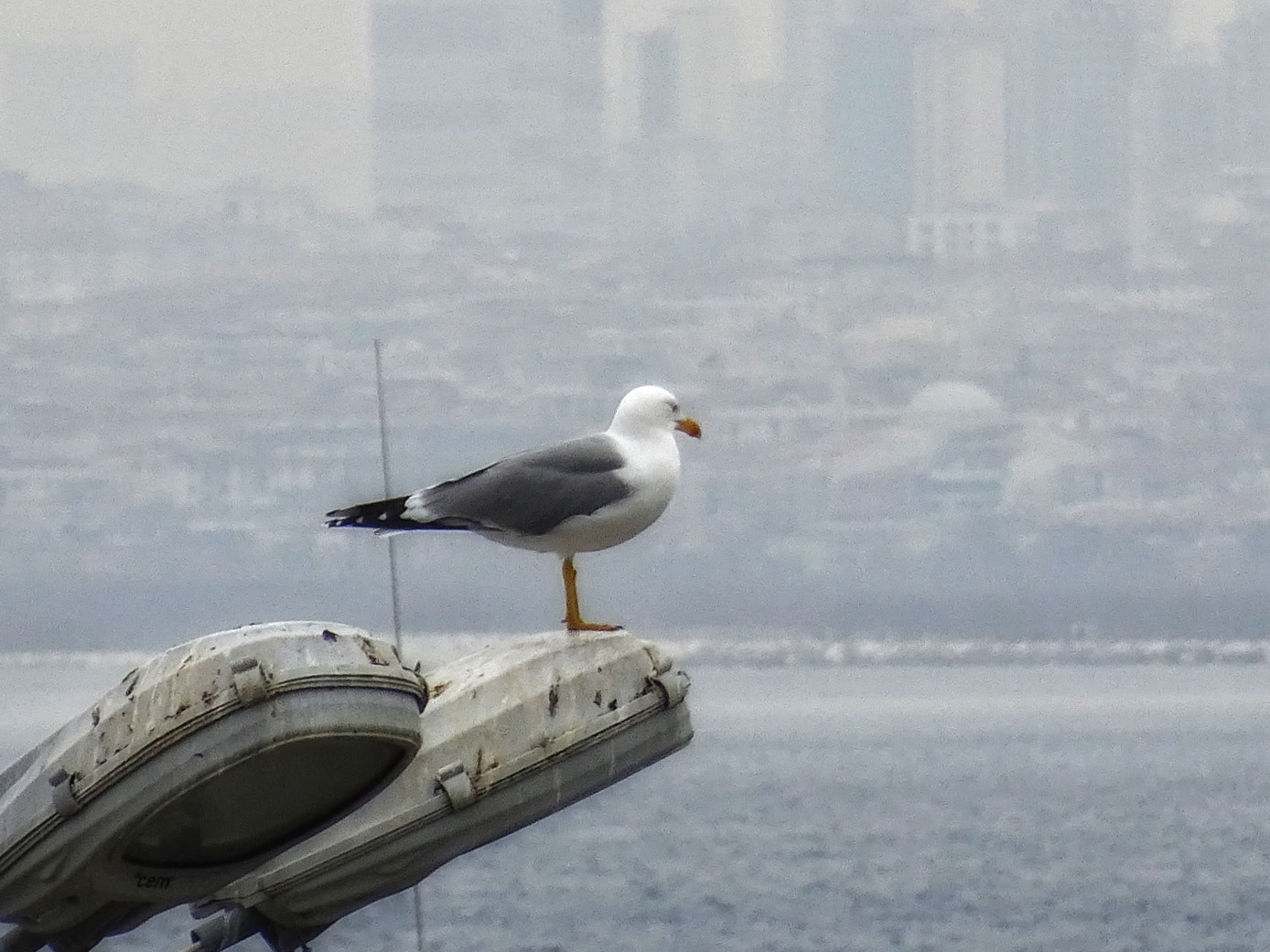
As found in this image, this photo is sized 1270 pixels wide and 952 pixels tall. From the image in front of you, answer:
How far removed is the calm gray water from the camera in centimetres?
3409

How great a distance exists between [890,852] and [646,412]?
36576 mm

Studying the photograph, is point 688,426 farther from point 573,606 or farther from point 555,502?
point 573,606

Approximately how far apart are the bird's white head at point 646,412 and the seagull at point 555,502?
0.04 m

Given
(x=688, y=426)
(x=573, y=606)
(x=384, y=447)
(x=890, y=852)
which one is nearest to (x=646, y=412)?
(x=688, y=426)

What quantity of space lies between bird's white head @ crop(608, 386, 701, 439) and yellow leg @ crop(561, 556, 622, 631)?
449mm

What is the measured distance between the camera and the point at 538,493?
6.96 m

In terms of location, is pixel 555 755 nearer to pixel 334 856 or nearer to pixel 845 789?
pixel 334 856

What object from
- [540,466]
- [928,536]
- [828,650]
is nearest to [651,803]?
[540,466]

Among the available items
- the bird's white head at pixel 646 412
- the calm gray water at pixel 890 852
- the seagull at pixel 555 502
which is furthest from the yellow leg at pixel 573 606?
the calm gray water at pixel 890 852

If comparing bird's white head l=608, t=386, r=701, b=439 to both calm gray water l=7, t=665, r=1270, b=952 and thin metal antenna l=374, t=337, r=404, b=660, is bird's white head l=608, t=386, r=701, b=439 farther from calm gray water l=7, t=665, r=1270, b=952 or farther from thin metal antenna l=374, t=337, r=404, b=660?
calm gray water l=7, t=665, r=1270, b=952

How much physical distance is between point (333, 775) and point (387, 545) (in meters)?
1.59

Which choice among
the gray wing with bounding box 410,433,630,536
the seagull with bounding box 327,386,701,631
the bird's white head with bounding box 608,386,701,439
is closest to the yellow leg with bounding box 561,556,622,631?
the seagull with bounding box 327,386,701,631

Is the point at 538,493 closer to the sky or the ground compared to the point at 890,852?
closer to the sky

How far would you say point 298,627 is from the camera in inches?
198
